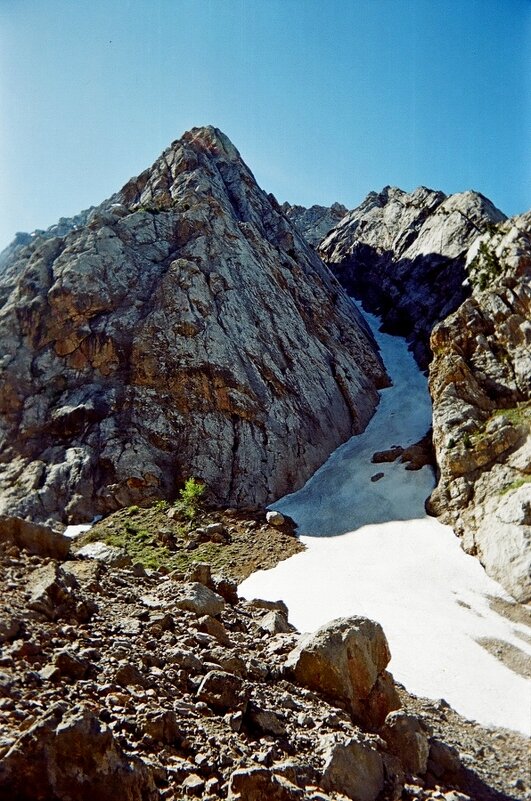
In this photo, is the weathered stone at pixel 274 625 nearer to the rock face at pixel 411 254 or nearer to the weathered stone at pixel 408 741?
the weathered stone at pixel 408 741

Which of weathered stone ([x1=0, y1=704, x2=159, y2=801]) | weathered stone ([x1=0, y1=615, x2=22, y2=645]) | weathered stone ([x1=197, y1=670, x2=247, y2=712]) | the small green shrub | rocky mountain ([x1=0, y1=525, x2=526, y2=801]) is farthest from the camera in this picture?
the small green shrub

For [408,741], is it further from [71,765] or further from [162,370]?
[162,370]

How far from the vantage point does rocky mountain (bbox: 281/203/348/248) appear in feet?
404

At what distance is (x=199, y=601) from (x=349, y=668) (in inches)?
Answer: 151

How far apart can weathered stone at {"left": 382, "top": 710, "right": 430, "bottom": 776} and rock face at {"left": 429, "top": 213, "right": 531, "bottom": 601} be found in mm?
14120

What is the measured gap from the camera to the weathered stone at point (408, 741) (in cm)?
910

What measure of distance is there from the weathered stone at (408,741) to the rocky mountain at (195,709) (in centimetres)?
2

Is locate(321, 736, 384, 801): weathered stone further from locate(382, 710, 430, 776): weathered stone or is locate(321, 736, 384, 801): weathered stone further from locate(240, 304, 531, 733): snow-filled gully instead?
locate(240, 304, 531, 733): snow-filled gully

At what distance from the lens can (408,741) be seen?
30.8ft

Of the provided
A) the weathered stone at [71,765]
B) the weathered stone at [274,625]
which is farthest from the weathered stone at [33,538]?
the weathered stone at [71,765]

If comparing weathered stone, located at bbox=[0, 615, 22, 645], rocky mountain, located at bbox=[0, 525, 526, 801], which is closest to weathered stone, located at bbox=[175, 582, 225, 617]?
rocky mountain, located at bbox=[0, 525, 526, 801]

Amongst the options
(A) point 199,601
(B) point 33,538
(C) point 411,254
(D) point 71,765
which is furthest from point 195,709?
(C) point 411,254

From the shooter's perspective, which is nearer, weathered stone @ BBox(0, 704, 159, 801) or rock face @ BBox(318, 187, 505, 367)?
weathered stone @ BBox(0, 704, 159, 801)

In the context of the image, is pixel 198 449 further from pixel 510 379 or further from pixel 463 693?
pixel 463 693
